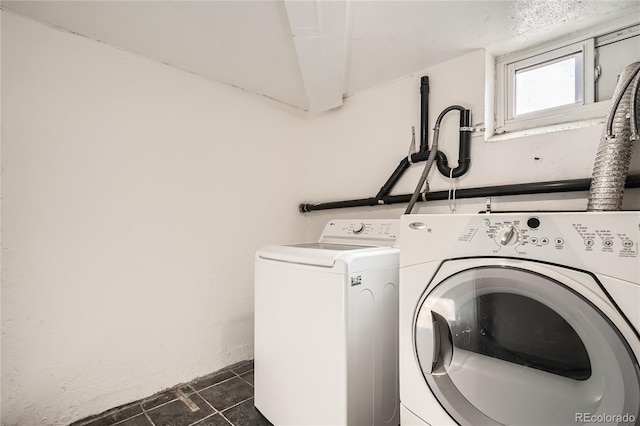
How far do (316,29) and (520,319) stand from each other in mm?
1361

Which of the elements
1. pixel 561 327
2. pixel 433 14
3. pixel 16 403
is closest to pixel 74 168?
pixel 16 403

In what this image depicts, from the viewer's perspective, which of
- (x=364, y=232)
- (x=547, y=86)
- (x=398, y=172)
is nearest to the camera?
(x=547, y=86)

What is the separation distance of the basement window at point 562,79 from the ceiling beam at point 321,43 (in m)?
0.91

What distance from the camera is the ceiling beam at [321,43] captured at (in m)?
1.20

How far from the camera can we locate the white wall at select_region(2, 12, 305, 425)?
126 cm

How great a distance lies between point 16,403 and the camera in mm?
1232

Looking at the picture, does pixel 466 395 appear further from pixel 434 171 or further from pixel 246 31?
pixel 246 31

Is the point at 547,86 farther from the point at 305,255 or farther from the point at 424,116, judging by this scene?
the point at 305,255

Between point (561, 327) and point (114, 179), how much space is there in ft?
6.15

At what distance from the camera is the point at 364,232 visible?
1688 mm

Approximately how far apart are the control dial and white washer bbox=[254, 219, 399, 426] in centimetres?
46

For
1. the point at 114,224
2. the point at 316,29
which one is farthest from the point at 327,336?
the point at 316,29

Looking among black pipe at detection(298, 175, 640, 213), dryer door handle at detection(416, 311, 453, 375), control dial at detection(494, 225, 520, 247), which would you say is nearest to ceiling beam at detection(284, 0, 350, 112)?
black pipe at detection(298, 175, 640, 213)

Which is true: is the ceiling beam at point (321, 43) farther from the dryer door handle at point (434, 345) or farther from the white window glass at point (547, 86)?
the dryer door handle at point (434, 345)
